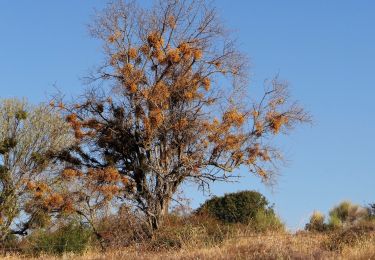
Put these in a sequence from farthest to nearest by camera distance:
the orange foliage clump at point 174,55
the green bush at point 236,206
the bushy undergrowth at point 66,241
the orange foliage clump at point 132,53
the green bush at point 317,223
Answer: the green bush at point 236,206, the orange foliage clump at point 132,53, the orange foliage clump at point 174,55, the green bush at point 317,223, the bushy undergrowth at point 66,241

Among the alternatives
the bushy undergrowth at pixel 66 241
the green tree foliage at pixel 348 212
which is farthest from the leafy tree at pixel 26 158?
the green tree foliage at pixel 348 212

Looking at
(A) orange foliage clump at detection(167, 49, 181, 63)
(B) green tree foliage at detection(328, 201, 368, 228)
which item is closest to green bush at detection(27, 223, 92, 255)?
(A) orange foliage clump at detection(167, 49, 181, 63)

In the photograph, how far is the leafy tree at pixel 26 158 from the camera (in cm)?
3144

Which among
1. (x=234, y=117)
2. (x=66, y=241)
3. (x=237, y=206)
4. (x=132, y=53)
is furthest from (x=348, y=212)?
(x=66, y=241)

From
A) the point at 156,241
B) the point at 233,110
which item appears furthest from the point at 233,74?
the point at 156,241

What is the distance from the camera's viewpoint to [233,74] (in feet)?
93.1

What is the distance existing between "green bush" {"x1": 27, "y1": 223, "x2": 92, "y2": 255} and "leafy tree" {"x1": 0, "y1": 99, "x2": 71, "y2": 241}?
552 centimetres

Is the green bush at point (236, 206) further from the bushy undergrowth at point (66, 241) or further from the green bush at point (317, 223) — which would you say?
the bushy undergrowth at point (66, 241)

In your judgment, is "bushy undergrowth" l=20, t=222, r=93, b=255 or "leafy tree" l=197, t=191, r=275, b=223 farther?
"leafy tree" l=197, t=191, r=275, b=223

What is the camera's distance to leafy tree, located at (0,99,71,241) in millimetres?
31438

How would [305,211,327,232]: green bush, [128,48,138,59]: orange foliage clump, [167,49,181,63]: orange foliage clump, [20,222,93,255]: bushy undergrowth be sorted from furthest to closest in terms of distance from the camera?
[128,48,138,59]: orange foliage clump
[167,49,181,63]: orange foliage clump
[305,211,327,232]: green bush
[20,222,93,255]: bushy undergrowth

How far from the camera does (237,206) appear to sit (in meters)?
33.4

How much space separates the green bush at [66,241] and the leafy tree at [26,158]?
5517 millimetres

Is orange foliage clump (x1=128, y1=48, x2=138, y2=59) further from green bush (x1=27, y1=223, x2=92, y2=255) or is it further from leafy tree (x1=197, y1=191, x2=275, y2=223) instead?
leafy tree (x1=197, y1=191, x2=275, y2=223)
